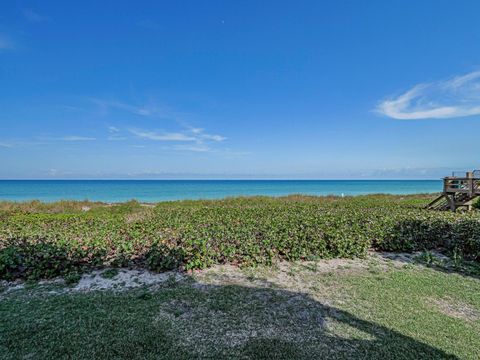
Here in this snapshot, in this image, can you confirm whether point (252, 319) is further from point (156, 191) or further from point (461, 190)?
point (156, 191)

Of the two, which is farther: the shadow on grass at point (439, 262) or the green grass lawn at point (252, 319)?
the shadow on grass at point (439, 262)

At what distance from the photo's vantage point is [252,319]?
3867 millimetres

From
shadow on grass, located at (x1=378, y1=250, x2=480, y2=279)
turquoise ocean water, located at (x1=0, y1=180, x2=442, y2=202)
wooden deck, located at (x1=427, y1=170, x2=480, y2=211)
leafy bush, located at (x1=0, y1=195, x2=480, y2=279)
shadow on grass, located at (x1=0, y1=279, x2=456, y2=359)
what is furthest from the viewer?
turquoise ocean water, located at (x1=0, y1=180, x2=442, y2=202)

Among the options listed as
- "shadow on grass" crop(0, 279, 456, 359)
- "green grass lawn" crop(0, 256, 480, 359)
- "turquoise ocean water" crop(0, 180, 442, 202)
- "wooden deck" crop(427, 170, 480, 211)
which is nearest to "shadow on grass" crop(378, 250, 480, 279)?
"green grass lawn" crop(0, 256, 480, 359)

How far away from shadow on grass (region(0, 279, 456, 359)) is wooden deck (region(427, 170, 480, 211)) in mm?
14233

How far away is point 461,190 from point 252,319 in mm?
15237

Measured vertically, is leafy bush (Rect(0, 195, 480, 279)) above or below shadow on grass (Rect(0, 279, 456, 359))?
above

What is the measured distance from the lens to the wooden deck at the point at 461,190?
14188mm

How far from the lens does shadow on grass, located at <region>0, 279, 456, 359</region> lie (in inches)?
124

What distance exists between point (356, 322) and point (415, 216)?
18.7 ft

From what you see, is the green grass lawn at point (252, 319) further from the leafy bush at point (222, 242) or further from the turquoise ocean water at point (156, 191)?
the turquoise ocean water at point (156, 191)

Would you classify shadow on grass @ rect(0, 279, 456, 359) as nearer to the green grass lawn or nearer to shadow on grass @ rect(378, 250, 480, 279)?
the green grass lawn

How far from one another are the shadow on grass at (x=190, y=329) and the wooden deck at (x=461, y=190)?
14233 mm

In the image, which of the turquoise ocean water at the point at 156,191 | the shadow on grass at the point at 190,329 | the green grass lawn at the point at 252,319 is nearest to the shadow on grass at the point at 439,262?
the green grass lawn at the point at 252,319
